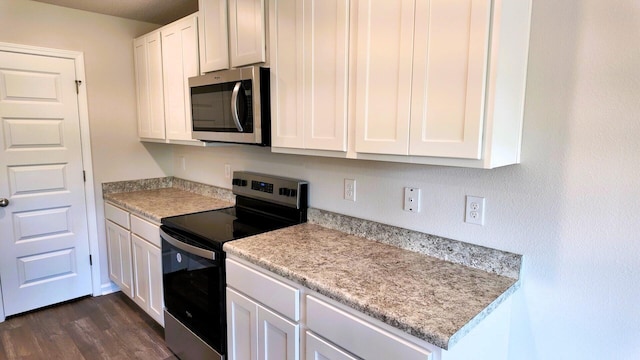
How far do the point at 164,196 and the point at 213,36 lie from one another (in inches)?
59.9

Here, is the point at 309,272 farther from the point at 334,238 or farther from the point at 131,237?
the point at 131,237

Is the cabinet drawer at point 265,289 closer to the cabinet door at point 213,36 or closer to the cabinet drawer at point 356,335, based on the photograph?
the cabinet drawer at point 356,335

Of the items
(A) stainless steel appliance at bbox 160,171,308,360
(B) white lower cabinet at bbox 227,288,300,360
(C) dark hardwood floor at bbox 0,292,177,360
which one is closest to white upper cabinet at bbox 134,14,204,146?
(A) stainless steel appliance at bbox 160,171,308,360

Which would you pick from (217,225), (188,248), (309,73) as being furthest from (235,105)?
(188,248)

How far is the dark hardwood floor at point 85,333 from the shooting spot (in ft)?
8.09

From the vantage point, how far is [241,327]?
179 centimetres

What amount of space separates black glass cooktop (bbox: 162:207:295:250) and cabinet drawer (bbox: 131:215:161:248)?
0.16 meters

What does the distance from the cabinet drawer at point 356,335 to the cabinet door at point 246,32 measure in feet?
4.28

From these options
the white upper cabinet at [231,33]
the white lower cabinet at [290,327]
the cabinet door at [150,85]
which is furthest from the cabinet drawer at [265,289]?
the cabinet door at [150,85]

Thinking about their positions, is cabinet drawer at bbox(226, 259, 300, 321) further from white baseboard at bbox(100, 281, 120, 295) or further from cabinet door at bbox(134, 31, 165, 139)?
white baseboard at bbox(100, 281, 120, 295)

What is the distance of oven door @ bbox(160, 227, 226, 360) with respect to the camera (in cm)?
191

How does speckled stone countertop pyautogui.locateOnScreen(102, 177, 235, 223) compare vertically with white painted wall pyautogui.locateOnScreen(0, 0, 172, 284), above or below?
below

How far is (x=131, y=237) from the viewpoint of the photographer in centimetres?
280

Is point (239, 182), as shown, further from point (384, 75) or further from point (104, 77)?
point (104, 77)
